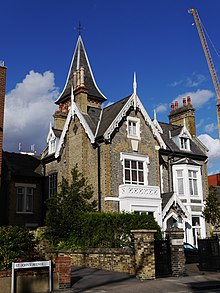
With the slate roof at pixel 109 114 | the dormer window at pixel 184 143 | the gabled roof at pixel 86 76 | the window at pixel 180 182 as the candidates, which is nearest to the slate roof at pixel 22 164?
the slate roof at pixel 109 114

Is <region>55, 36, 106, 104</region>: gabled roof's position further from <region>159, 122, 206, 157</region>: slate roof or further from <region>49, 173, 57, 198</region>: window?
<region>49, 173, 57, 198</region>: window

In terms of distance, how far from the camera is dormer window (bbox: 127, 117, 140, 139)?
2700 centimetres

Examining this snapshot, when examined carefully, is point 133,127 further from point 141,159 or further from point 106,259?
point 106,259

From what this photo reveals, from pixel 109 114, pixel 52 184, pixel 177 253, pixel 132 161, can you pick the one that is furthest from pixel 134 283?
pixel 52 184

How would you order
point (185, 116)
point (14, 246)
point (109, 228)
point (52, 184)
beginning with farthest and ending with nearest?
point (185, 116) → point (52, 184) → point (109, 228) → point (14, 246)

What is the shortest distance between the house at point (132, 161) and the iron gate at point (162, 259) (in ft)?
25.7

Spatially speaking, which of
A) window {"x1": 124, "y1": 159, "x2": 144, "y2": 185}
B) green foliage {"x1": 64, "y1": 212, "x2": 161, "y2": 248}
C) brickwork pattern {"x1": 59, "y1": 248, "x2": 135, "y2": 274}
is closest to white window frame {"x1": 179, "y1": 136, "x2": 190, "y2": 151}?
window {"x1": 124, "y1": 159, "x2": 144, "y2": 185}

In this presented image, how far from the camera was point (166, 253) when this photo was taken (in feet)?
54.4

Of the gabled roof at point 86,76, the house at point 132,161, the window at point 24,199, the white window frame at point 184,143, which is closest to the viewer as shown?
the house at point 132,161

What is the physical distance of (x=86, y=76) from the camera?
42.9 meters

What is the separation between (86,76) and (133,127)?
57.0 ft

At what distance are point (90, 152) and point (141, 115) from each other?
4.82 m

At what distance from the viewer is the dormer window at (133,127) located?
27.0 meters

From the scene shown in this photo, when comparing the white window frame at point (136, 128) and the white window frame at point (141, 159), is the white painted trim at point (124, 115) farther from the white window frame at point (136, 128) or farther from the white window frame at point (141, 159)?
the white window frame at point (141, 159)
